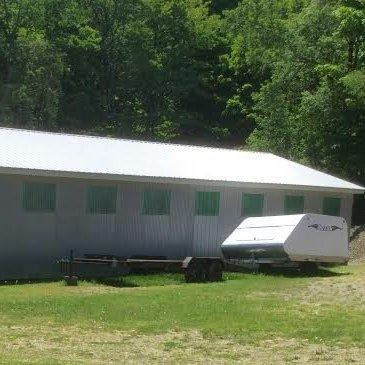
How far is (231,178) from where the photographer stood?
2622 cm

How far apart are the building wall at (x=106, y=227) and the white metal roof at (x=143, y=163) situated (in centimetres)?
49

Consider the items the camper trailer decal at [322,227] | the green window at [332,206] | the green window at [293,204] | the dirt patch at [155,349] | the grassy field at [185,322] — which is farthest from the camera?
the green window at [332,206]

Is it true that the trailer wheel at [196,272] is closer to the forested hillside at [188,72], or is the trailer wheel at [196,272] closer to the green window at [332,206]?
the green window at [332,206]

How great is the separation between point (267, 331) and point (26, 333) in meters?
3.91

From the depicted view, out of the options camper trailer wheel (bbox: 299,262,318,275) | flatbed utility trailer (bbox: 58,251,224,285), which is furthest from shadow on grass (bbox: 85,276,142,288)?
camper trailer wheel (bbox: 299,262,318,275)

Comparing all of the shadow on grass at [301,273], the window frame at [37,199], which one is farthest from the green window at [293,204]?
the window frame at [37,199]

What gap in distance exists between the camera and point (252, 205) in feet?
88.5

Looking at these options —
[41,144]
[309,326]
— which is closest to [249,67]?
[41,144]

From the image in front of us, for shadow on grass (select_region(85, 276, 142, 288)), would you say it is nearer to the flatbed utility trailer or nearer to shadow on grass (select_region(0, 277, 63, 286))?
the flatbed utility trailer

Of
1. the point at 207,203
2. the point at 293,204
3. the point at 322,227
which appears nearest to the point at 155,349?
the point at 322,227

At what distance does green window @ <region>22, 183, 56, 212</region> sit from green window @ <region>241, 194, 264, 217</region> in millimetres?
6662

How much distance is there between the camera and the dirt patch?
1111 centimetres

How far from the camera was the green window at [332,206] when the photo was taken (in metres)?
28.7

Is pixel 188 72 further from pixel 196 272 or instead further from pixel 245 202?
pixel 196 272
